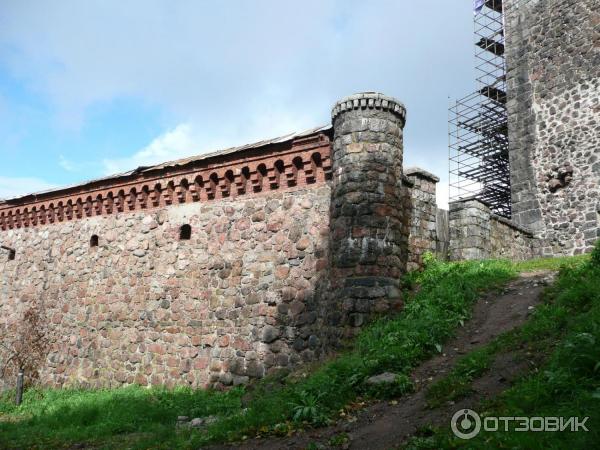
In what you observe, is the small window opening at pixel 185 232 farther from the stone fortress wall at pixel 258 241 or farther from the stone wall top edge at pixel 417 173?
the stone wall top edge at pixel 417 173

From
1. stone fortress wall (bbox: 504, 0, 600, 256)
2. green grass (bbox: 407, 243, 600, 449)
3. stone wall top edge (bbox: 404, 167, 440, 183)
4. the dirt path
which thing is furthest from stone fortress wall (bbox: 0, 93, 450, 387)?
stone fortress wall (bbox: 504, 0, 600, 256)

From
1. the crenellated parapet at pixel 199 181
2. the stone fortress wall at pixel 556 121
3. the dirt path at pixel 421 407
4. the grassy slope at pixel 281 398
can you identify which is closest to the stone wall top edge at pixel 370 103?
the crenellated parapet at pixel 199 181

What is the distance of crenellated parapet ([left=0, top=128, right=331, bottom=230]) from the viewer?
970 centimetres

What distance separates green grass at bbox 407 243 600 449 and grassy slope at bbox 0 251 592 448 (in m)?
0.88

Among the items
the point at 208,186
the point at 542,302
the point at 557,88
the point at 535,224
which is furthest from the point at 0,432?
the point at 557,88

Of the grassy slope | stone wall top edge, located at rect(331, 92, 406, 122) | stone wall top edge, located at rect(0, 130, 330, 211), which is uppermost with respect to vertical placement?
stone wall top edge, located at rect(331, 92, 406, 122)

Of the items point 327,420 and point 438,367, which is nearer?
point 327,420

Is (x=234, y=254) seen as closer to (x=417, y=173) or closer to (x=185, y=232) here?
(x=185, y=232)

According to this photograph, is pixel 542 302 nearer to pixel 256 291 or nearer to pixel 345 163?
pixel 345 163

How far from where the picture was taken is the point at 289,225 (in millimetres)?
9844

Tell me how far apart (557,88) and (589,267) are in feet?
30.3

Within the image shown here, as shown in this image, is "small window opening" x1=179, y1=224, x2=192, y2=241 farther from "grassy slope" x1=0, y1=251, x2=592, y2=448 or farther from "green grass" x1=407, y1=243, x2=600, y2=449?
"green grass" x1=407, y1=243, x2=600, y2=449

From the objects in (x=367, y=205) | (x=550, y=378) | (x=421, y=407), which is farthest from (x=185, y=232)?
(x=550, y=378)

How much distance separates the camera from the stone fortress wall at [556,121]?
45.4 ft
